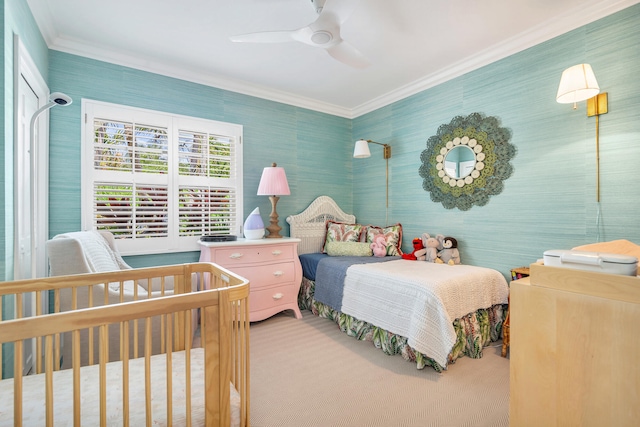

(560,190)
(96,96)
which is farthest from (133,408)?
(560,190)

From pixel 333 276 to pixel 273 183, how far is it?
1133 millimetres

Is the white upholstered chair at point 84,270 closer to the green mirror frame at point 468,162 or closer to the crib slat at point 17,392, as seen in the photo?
the crib slat at point 17,392

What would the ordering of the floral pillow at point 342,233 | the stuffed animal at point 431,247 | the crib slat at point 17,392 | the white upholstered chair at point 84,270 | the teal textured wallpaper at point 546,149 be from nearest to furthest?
the crib slat at point 17,392 < the white upholstered chair at point 84,270 < the teal textured wallpaper at point 546,149 < the stuffed animal at point 431,247 < the floral pillow at point 342,233

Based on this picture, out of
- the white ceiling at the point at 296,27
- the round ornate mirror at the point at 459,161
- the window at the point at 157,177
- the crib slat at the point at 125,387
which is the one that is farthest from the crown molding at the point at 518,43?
the crib slat at the point at 125,387

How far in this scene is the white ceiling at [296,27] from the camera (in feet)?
6.82

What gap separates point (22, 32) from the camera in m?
1.82

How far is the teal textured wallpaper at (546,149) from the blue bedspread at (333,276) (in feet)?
2.67

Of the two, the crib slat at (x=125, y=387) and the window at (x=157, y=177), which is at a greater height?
the window at (x=157, y=177)

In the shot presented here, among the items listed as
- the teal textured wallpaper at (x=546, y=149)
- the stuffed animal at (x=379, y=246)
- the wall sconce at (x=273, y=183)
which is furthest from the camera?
the stuffed animal at (x=379, y=246)

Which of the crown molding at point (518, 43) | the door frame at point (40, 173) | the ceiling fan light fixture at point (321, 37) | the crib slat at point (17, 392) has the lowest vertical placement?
the crib slat at point (17, 392)

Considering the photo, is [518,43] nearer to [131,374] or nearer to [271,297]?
[271,297]

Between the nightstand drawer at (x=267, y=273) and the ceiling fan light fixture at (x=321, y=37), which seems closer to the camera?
the ceiling fan light fixture at (x=321, y=37)

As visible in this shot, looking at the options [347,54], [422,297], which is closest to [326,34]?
[347,54]

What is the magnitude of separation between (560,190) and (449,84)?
1.44 meters
